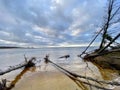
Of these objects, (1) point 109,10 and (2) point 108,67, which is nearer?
(2) point 108,67

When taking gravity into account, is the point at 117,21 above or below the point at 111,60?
above

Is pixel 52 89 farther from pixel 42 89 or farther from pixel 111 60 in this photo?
pixel 111 60

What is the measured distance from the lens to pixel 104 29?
1895cm

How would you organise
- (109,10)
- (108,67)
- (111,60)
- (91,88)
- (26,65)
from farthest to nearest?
1. (109,10)
2. (26,65)
3. (108,67)
4. (111,60)
5. (91,88)

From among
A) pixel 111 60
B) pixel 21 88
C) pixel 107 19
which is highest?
pixel 107 19

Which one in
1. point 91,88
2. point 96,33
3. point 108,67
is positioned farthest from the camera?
point 96,33

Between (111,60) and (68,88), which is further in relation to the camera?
(111,60)

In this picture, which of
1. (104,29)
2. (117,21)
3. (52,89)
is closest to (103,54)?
(117,21)

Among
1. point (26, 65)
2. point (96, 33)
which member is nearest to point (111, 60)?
point (26, 65)

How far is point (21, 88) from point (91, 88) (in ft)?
10.5

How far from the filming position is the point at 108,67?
1292cm

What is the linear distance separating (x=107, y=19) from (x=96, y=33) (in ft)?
7.53

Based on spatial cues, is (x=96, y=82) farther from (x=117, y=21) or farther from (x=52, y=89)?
(x=117, y=21)

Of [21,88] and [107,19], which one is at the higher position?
[107,19]
